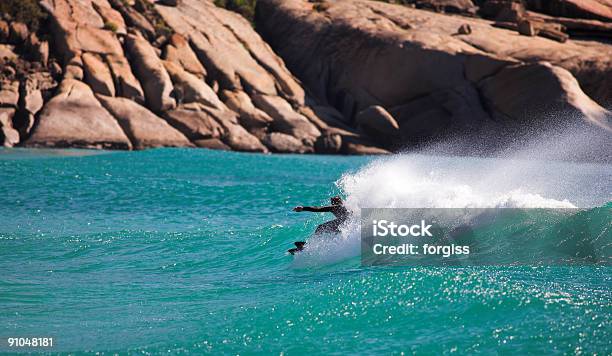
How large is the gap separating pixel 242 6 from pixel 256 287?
180 ft

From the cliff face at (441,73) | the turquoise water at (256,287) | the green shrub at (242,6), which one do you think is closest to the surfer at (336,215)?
the turquoise water at (256,287)

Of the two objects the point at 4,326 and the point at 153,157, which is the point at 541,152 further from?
the point at 4,326

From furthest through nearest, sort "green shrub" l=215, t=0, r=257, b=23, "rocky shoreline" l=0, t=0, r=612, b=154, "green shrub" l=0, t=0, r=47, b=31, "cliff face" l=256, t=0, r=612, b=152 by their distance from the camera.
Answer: "green shrub" l=215, t=0, r=257, b=23, "green shrub" l=0, t=0, r=47, b=31, "cliff face" l=256, t=0, r=612, b=152, "rocky shoreline" l=0, t=0, r=612, b=154

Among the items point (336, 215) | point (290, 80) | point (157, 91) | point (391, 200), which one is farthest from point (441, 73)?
point (336, 215)

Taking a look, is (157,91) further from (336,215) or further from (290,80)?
(336,215)

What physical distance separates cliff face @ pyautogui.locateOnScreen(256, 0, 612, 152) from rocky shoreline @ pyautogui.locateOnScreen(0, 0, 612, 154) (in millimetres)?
95

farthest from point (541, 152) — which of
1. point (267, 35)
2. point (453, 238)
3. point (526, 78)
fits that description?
point (453, 238)

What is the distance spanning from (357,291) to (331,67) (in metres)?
47.9

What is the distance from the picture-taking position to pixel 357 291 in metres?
12.3

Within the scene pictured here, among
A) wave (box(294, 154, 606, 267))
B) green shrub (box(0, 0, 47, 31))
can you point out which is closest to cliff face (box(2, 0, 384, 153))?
green shrub (box(0, 0, 47, 31))

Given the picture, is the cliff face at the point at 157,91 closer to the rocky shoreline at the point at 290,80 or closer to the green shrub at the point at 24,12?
the rocky shoreline at the point at 290,80

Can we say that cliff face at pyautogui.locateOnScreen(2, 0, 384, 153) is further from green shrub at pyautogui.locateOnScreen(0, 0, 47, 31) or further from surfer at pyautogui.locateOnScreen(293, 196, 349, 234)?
surfer at pyautogui.locateOnScreen(293, 196, 349, 234)

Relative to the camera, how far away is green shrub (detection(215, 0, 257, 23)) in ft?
215

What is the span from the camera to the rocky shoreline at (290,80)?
46.5 metres
